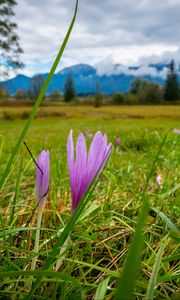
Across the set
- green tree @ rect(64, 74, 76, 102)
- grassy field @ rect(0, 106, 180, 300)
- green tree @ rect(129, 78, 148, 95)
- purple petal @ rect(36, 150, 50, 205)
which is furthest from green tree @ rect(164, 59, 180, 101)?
purple petal @ rect(36, 150, 50, 205)

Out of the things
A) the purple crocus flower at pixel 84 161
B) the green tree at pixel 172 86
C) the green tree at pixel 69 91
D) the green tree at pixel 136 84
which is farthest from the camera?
the green tree at pixel 136 84

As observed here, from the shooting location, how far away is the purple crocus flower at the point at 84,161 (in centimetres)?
48

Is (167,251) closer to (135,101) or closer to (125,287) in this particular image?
(125,287)

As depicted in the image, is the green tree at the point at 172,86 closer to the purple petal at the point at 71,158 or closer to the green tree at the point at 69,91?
the green tree at the point at 69,91

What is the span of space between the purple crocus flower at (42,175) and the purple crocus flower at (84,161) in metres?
0.06

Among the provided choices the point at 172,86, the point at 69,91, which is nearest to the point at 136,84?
the point at 69,91

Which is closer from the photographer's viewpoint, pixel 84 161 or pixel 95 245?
pixel 84 161

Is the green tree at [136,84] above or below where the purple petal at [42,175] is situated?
above

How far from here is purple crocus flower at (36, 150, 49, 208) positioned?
1.82 feet

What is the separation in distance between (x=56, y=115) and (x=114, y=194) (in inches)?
1196

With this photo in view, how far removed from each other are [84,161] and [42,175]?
104 millimetres

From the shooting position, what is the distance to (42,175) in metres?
0.57

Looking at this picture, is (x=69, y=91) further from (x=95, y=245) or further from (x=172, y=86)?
(x=95, y=245)

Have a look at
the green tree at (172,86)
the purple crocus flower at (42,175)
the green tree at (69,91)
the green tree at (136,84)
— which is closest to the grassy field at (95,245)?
the purple crocus flower at (42,175)
